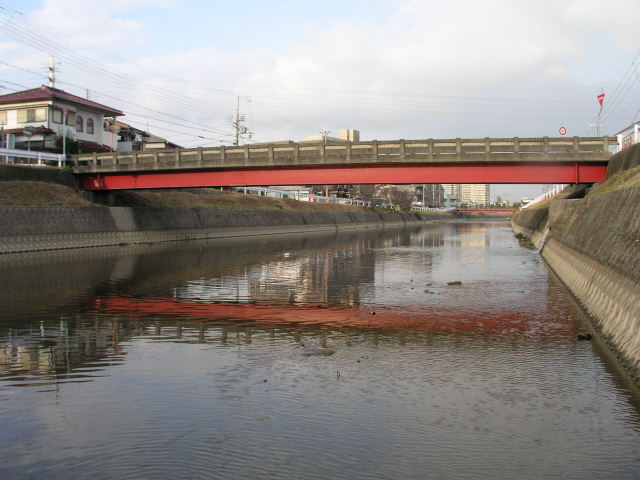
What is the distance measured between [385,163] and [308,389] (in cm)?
3212

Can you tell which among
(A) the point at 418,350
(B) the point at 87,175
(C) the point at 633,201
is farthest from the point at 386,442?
(B) the point at 87,175

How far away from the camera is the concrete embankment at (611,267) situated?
43.3ft

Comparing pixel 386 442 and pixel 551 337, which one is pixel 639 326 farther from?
pixel 386 442

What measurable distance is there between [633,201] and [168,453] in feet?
49.6

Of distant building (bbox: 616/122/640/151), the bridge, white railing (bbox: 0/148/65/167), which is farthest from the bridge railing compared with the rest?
white railing (bbox: 0/148/65/167)

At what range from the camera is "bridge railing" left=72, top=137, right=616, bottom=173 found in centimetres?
3869

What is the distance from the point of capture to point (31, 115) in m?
65.2

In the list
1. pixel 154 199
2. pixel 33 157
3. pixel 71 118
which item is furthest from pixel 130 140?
pixel 33 157

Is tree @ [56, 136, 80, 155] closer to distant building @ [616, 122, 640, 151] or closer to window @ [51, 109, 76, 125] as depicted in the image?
window @ [51, 109, 76, 125]

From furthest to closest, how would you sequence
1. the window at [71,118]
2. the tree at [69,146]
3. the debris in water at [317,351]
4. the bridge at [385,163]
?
the window at [71,118] → the tree at [69,146] → the bridge at [385,163] → the debris in water at [317,351]

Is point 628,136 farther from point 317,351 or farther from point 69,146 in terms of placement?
point 69,146

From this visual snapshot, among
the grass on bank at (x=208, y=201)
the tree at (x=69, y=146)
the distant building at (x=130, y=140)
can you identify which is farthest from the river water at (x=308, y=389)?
the distant building at (x=130, y=140)

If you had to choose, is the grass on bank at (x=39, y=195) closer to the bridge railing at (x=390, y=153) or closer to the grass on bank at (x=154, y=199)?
the grass on bank at (x=154, y=199)

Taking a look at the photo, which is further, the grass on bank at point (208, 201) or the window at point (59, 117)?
the window at point (59, 117)
